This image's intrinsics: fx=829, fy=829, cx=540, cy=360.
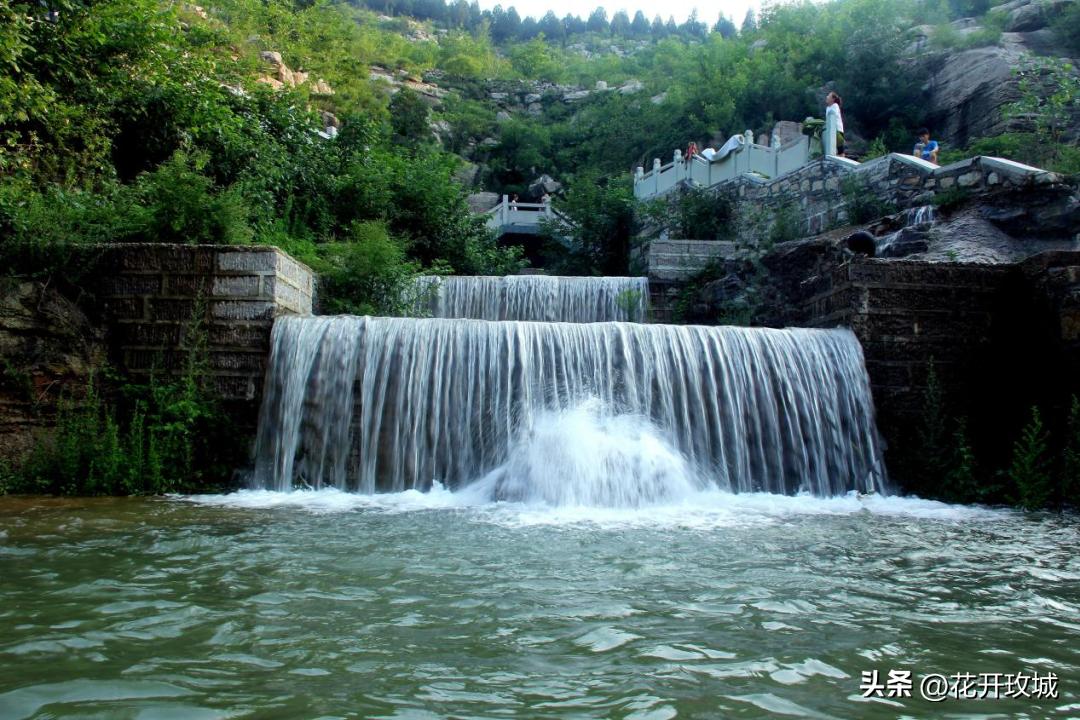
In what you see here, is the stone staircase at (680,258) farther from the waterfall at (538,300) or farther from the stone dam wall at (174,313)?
the stone dam wall at (174,313)

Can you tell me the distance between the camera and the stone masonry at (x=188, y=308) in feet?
26.6

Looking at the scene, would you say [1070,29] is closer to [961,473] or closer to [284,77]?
[284,77]

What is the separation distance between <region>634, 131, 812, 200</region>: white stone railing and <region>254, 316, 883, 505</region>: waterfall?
10.5 metres

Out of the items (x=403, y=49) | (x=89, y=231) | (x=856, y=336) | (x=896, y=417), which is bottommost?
(x=896, y=417)

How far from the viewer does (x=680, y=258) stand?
1513 centimetres

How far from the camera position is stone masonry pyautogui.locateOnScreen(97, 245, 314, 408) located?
8.09m

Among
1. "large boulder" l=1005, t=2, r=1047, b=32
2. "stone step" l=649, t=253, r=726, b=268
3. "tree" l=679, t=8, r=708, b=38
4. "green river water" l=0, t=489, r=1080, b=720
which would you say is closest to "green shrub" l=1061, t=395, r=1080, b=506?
"green river water" l=0, t=489, r=1080, b=720

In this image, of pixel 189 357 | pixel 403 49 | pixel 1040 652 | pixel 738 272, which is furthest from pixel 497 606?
pixel 403 49

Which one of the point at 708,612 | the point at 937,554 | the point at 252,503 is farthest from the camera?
the point at 252,503

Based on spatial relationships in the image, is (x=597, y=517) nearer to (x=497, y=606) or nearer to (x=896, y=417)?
(x=497, y=606)

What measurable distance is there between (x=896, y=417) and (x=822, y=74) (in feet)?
101

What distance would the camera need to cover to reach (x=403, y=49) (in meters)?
69.4

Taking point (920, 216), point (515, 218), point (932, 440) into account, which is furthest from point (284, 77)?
point (932, 440)

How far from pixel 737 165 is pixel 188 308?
15.8 metres
